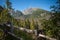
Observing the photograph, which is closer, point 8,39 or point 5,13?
point 8,39

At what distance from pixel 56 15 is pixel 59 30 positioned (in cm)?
152

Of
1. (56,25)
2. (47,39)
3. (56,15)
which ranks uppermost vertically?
(56,15)

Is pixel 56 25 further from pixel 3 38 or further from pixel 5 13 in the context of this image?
pixel 5 13

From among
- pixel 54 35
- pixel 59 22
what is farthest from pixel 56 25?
pixel 54 35

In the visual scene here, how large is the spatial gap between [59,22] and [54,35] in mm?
1781

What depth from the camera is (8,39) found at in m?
15.3

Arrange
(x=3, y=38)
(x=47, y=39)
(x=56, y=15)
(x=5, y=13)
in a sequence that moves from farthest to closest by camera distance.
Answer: (x=5, y=13), (x=47, y=39), (x=3, y=38), (x=56, y=15)

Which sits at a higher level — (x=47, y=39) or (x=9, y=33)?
(x=9, y=33)

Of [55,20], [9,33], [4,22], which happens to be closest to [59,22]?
[55,20]

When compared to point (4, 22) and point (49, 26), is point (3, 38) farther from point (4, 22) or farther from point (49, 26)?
point (49, 26)


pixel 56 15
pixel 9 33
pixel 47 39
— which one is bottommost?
pixel 47 39

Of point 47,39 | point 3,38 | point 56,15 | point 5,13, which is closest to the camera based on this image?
point 56,15

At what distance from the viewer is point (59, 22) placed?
1416cm

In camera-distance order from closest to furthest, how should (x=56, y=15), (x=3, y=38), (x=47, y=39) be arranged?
(x=56, y=15) < (x=3, y=38) < (x=47, y=39)
